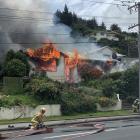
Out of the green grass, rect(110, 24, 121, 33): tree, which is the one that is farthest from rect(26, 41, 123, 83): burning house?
rect(110, 24, 121, 33): tree

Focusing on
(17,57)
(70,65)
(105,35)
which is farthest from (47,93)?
(105,35)

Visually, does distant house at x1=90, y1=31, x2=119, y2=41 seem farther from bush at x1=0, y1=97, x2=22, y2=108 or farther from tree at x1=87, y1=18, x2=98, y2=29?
bush at x1=0, y1=97, x2=22, y2=108

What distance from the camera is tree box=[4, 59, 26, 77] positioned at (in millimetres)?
55688

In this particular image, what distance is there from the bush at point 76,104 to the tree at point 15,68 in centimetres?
1070

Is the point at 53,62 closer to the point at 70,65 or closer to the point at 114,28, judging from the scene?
the point at 70,65

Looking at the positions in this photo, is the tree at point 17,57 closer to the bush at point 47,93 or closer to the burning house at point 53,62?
the burning house at point 53,62

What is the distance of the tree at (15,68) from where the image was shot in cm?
5569

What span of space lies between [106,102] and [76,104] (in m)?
4.74

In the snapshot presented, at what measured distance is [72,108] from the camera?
44.8 metres

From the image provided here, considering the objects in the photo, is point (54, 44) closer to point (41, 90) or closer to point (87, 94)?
point (87, 94)

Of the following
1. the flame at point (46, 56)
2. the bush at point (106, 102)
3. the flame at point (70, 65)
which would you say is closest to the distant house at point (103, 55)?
the flame at point (70, 65)

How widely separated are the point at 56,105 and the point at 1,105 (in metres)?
5.55

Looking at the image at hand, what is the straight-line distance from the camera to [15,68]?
186 ft

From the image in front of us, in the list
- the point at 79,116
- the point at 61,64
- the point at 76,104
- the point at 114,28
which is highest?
the point at 114,28
